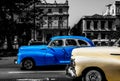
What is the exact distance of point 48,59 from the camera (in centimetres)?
1828

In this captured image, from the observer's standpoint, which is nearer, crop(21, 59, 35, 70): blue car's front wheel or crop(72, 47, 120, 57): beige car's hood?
crop(72, 47, 120, 57): beige car's hood

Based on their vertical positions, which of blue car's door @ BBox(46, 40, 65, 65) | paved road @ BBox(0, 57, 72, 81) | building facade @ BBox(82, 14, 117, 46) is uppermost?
blue car's door @ BBox(46, 40, 65, 65)

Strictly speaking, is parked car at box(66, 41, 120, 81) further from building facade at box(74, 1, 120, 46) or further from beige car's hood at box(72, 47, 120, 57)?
building facade at box(74, 1, 120, 46)

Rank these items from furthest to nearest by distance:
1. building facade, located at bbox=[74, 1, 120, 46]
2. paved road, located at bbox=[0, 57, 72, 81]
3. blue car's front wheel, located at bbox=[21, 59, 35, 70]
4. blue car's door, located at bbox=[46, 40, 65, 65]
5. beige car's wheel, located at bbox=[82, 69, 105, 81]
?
building facade, located at bbox=[74, 1, 120, 46], blue car's front wheel, located at bbox=[21, 59, 35, 70], blue car's door, located at bbox=[46, 40, 65, 65], paved road, located at bbox=[0, 57, 72, 81], beige car's wheel, located at bbox=[82, 69, 105, 81]

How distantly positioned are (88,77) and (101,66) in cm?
57

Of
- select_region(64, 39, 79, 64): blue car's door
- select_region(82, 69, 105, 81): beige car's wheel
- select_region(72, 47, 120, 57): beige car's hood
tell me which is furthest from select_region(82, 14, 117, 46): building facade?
select_region(72, 47, 120, 57): beige car's hood

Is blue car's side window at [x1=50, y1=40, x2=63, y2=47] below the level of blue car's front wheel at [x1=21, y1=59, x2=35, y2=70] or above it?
above

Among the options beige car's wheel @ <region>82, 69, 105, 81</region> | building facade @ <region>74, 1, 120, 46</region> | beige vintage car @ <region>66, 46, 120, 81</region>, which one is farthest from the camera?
building facade @ <region>74, 1, 120, 46</region>

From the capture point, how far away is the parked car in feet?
35.6

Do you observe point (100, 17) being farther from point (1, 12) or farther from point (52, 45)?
point (52, 45)

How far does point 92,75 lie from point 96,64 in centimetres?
42

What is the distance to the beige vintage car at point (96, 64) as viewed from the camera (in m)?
10.9

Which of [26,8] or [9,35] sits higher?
[26,8]

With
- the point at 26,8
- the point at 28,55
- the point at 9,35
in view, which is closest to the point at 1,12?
the point at 9,35
